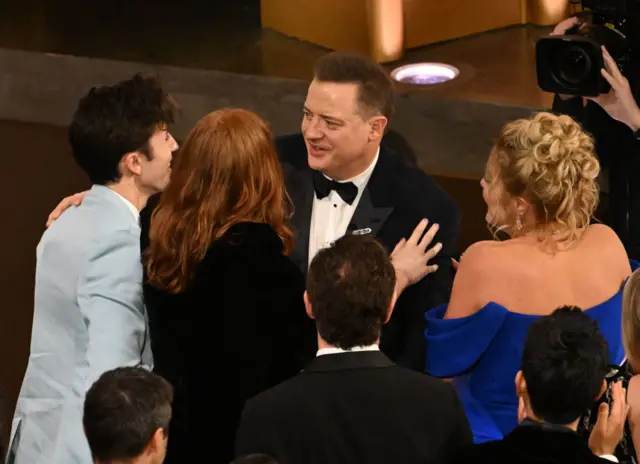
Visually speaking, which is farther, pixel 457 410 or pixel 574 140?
pixel 574 140

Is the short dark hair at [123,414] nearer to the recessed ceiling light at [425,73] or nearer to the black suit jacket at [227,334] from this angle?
the black suit jacket at [227,334]

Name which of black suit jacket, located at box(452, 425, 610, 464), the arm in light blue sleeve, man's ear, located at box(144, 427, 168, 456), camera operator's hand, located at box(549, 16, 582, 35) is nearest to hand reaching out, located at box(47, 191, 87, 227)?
the arm in light blue sleeve

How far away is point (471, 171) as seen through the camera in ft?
13.9

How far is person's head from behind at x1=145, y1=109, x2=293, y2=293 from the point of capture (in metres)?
2.60

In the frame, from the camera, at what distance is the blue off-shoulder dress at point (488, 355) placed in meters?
2.69

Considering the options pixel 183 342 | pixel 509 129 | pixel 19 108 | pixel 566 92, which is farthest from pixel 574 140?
pixel 19 108

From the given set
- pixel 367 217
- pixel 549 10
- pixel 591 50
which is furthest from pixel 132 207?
pixel 549 10

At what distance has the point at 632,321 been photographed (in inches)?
93.0

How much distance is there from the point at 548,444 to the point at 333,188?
122 centimetres

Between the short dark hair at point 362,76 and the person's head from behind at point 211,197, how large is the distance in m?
0.52

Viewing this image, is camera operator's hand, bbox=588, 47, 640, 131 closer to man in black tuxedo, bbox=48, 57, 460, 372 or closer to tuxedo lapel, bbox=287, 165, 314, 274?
man in black tuxedo, bbox=48, 57, 460, 372

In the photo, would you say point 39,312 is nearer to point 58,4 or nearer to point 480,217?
point 480,217

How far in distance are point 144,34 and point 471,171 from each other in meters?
1.85

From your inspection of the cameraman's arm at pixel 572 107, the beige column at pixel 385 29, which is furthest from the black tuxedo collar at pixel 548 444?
the beige column at pixel 385 29
